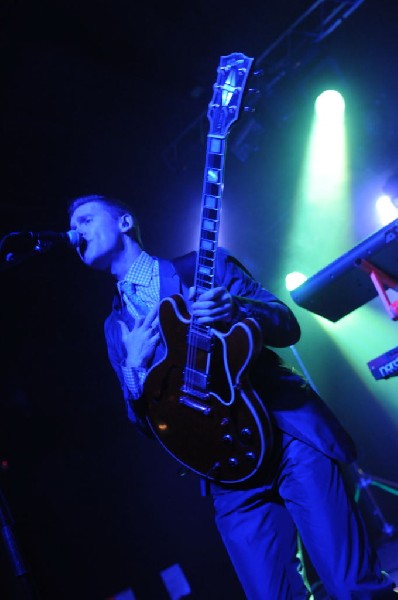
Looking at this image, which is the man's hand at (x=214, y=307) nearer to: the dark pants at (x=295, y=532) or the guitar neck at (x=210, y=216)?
the guitar neck at (x=210, y=216)

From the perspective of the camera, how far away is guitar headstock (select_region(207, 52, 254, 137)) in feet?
7.38

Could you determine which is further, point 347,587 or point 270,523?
point 270,523

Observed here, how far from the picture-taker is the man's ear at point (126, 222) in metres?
2.79

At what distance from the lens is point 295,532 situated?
1.88m

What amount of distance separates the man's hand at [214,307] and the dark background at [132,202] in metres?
1.33

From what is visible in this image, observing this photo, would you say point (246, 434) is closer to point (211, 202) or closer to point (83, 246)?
point (211, 202)

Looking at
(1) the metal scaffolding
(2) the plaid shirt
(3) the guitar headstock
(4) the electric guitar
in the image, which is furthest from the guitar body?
(1) the metal scaffolding

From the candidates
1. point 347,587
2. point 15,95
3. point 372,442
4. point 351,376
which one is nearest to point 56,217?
point 15,95

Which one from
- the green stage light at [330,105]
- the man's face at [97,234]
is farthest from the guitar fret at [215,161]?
the green stage light at [330,105]

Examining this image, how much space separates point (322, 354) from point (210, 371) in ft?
17.7

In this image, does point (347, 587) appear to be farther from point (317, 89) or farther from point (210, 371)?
point (317, 89)

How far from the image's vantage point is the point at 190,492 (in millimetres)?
4129

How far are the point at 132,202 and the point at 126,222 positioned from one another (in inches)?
111

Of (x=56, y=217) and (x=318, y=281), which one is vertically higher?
(x=56, y=217)
